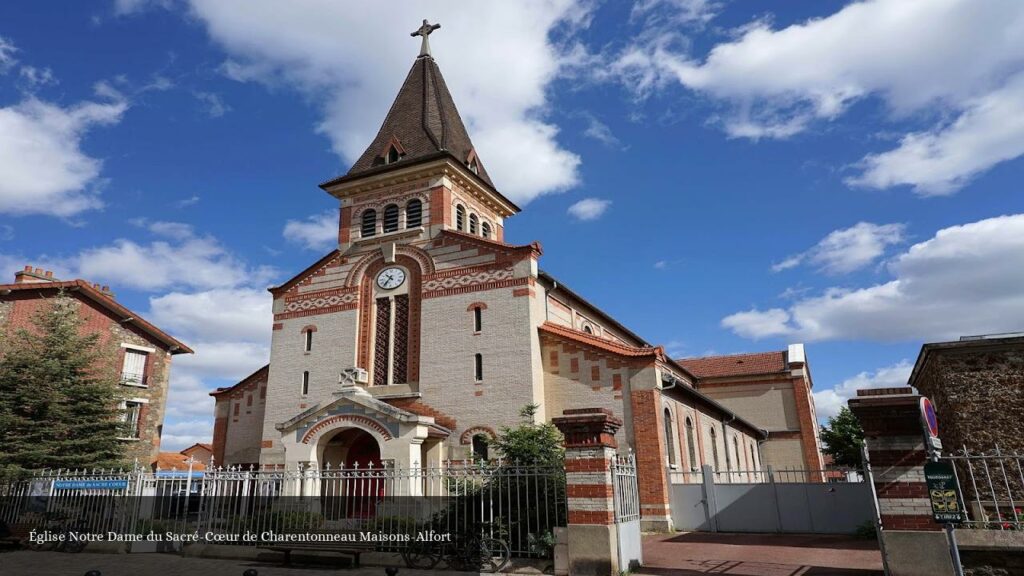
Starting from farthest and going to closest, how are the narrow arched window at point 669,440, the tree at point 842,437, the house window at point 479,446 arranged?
1. the tree at point 842,437
2. the narrow arched window at point 669,440
3. the house window at point 479,446

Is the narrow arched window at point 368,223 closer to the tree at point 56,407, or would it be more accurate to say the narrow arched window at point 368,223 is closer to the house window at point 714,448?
the tree at point 56,407

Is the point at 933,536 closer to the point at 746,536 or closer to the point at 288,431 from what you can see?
the point at 746,536

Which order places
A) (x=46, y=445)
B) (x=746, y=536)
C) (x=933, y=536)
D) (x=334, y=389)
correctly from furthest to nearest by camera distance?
(x=334, y=389) < (x=46, y=445) < (x=746, y=536) < (x=933, y=536)

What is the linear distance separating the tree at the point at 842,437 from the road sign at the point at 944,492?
35.8 metres

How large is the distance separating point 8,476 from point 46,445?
55.5 inches

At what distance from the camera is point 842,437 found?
40812 mm

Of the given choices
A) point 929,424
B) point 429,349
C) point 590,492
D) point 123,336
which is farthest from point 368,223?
point 929,424

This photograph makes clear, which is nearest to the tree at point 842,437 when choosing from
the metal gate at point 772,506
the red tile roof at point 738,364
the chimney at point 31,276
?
the red tile roof at point 738,364

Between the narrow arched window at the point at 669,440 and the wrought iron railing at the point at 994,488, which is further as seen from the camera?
the narrow arched window at the point at 669,440

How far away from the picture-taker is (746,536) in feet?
60.7

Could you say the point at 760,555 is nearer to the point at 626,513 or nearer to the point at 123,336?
the point at 626,513

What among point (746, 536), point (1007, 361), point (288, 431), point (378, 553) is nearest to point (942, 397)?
point (1007, 361)

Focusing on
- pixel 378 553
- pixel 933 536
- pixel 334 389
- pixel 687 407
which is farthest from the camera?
pixel 687 407

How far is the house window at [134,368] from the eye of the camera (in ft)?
95.1
